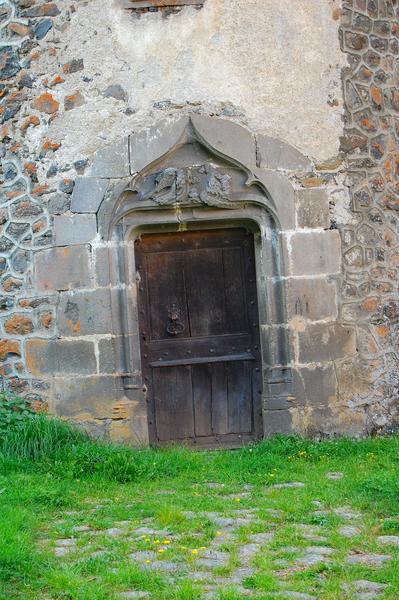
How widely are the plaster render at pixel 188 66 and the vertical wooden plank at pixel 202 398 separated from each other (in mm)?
2069

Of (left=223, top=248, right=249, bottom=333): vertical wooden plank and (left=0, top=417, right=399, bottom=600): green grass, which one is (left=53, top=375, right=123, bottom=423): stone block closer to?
(left=0, top=417, right=399, bottom=600): green grass

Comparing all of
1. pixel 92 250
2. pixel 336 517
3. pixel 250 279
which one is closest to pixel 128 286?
pixel 92 250

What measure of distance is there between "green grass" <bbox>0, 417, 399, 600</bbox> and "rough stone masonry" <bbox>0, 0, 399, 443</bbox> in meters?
0.47

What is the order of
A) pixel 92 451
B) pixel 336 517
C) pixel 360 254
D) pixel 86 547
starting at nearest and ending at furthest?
pixel 86 547 < pixel 336 517 < pixel 92 451 < pixel 360 254

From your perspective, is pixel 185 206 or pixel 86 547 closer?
pixel 86 547

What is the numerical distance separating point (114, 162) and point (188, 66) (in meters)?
1.00

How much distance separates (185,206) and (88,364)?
5.00 ft

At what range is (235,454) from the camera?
7.03 m

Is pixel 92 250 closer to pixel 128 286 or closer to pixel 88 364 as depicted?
pixel 128 286

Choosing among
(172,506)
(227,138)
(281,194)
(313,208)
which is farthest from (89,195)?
(172,506)

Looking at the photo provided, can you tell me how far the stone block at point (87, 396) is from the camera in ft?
23.8

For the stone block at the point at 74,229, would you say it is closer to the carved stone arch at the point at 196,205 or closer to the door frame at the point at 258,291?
the carved stone arch at the point at 196,205

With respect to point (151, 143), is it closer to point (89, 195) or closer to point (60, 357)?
point (89, 195)

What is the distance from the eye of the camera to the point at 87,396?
727cm
